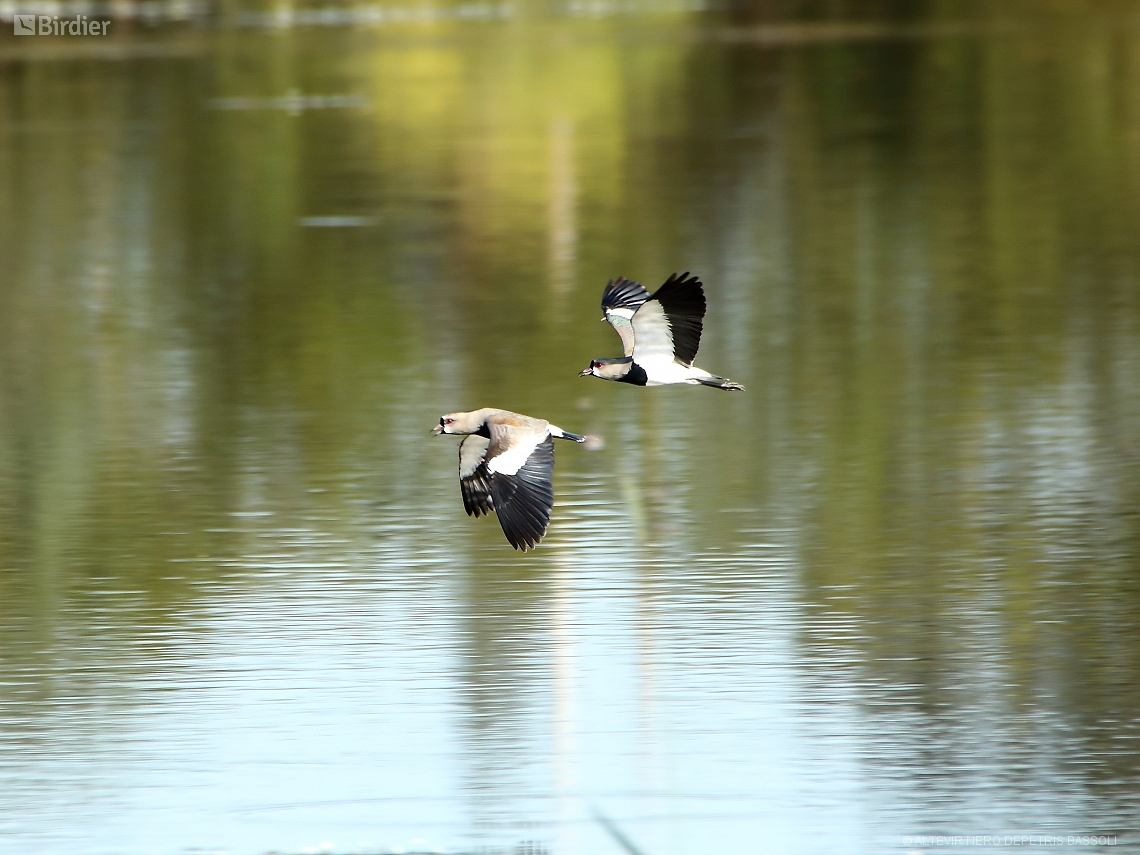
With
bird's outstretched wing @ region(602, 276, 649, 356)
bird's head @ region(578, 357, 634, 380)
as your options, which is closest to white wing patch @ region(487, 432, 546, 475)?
bird's head @ region(578, 357, 634, 380)

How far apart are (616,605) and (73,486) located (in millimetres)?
3961

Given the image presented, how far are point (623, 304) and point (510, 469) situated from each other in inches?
46.9

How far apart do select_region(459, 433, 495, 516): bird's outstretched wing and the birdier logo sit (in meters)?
40.5

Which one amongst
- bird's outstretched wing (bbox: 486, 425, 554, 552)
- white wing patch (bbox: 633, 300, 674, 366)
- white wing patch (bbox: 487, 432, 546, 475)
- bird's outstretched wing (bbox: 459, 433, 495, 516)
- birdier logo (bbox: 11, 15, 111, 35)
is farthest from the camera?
birdier logo (bbox: 11, 15, 111, 35)

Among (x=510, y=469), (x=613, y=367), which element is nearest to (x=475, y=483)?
(x=510, y=469)

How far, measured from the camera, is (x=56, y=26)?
48.1 m

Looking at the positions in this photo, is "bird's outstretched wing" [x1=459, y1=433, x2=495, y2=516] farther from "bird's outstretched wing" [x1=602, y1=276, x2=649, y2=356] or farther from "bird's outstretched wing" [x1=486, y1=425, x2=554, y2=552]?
"bird's outstretched wing" [x1=602, y1=276, x2=649, y2=356]

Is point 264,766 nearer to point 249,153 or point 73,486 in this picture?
point 73,486

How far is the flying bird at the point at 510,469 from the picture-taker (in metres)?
8.75

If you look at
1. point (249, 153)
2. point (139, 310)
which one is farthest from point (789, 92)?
point (139, 310)

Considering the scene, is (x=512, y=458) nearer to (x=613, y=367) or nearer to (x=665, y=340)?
(x=613, y=367)

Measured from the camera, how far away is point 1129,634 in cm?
937

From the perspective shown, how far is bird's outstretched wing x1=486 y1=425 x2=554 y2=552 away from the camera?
28.7ft

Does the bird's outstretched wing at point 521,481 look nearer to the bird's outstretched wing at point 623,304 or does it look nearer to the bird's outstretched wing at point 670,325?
the bird's outstretched wing at point 670,325
